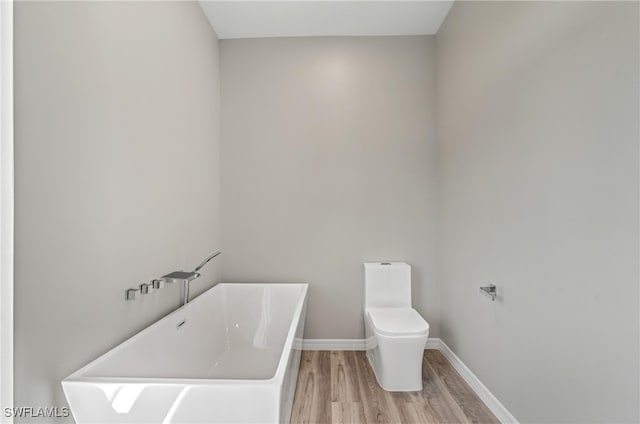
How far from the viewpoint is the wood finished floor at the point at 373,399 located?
193 cm

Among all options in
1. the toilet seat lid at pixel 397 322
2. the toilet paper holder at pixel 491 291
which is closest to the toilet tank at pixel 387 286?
the toilet seat lid at pixel 397 322

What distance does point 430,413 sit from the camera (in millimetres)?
1968

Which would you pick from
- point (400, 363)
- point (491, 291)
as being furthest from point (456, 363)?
point (491, 291)

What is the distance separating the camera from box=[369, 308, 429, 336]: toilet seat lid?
7.18 feet

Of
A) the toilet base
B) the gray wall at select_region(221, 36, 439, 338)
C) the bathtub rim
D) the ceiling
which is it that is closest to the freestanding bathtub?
the bathtub rim

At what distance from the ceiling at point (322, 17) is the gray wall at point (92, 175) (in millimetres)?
539

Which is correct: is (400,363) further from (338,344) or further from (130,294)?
(130,294)

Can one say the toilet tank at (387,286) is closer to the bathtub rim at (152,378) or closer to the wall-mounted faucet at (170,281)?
the bathtub rim at (152,378)

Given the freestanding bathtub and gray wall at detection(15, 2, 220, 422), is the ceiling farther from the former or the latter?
the freestanding bathtub

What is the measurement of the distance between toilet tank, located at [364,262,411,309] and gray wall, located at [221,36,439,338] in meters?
0.15

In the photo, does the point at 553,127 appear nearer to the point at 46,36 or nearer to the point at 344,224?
the point at 344,224

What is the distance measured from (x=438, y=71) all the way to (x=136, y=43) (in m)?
2.38

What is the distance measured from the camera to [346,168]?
9.70 feet

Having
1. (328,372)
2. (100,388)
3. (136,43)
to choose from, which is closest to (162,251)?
(100,388)
